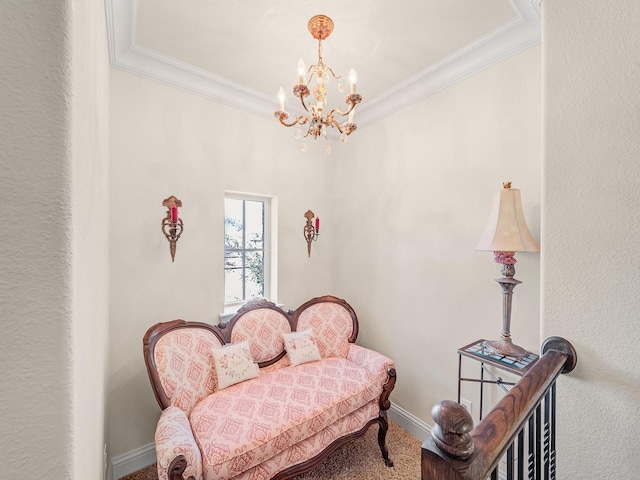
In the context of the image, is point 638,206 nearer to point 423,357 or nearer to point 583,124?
point 583,124

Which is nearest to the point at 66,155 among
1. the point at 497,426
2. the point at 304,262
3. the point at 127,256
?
the point at 497,426

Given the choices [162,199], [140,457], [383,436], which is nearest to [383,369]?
[383,436]

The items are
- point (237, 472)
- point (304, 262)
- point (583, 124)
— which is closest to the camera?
point (583, 124)

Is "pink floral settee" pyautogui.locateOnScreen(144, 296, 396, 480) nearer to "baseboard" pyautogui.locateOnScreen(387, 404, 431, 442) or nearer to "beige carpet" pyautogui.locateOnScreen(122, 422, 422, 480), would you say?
"beige carpet" pyautogui.locateOnScreen(122, 422, 422, 480)

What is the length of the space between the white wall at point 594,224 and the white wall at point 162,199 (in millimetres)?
2136

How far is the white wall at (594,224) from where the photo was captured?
0.90 m

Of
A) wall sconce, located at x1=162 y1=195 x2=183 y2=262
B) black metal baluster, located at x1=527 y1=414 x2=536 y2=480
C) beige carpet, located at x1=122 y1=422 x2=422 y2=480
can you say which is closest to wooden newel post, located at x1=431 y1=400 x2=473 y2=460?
black metal baluster, located at x1=527 y1=414 x2=536 y2=480

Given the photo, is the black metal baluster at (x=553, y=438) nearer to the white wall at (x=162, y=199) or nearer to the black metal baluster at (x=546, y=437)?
the black metal baluster at (x=546, y=437)

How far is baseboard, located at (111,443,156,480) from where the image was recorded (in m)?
1.89

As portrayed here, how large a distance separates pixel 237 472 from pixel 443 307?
5.69ft

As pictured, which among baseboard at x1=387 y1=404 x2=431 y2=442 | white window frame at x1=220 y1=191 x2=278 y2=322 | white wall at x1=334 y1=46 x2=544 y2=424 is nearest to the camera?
white wall at x1=334 y1=46 x2=544 y2=424

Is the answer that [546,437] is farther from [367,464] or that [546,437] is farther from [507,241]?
[367,464]

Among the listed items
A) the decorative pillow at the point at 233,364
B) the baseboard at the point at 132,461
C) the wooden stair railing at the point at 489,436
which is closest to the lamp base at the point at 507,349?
the wooden stair railing at the point at 489,436

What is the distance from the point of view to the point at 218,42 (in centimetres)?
187
